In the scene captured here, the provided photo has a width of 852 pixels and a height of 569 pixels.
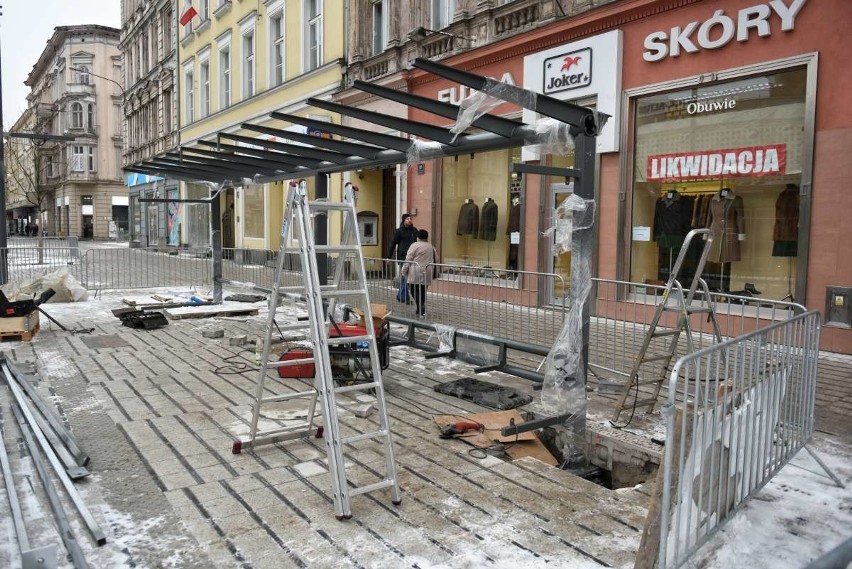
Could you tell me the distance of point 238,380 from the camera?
6.58m

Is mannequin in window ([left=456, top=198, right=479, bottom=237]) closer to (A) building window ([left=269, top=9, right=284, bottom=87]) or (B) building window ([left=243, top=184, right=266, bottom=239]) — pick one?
(A) building window ([left=269, top=9, right=284, bottom=87])

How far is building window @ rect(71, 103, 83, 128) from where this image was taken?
5628 cm

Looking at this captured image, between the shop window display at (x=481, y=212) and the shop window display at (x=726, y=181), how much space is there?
2.88 metres

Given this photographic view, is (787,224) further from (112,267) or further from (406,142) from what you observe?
(112,267)

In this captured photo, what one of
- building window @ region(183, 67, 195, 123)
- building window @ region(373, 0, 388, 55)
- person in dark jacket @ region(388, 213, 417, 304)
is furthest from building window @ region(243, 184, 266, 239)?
person in dark jacket @ region(388, 213, 417, 304)

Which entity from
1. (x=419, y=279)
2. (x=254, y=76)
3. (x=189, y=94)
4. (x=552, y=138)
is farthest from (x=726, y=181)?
(x=189, y=94)

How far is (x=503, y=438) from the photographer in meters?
4.86

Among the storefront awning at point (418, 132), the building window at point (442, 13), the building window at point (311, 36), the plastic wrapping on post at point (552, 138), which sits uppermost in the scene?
the building window at point (311, 36)

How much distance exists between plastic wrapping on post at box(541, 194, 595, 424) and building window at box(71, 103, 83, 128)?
2414 inches

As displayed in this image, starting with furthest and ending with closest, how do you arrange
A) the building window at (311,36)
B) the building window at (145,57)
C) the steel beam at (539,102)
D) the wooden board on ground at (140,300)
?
1. the building window at (145,57)
2. the building window at (311,36)
3. the wooden board on ground at (140,300)
4. the steel beam at (539,102)

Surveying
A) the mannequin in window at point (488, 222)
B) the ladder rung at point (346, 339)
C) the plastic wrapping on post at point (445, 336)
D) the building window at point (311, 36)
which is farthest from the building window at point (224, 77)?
the ladder rung at point (346, 339)

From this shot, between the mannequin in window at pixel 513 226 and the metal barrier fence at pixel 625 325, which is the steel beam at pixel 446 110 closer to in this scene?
the metal barrier fence at pixel 625 325

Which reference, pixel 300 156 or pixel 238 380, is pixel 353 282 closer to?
pixel 300 156

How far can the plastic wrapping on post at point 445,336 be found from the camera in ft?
24.4
